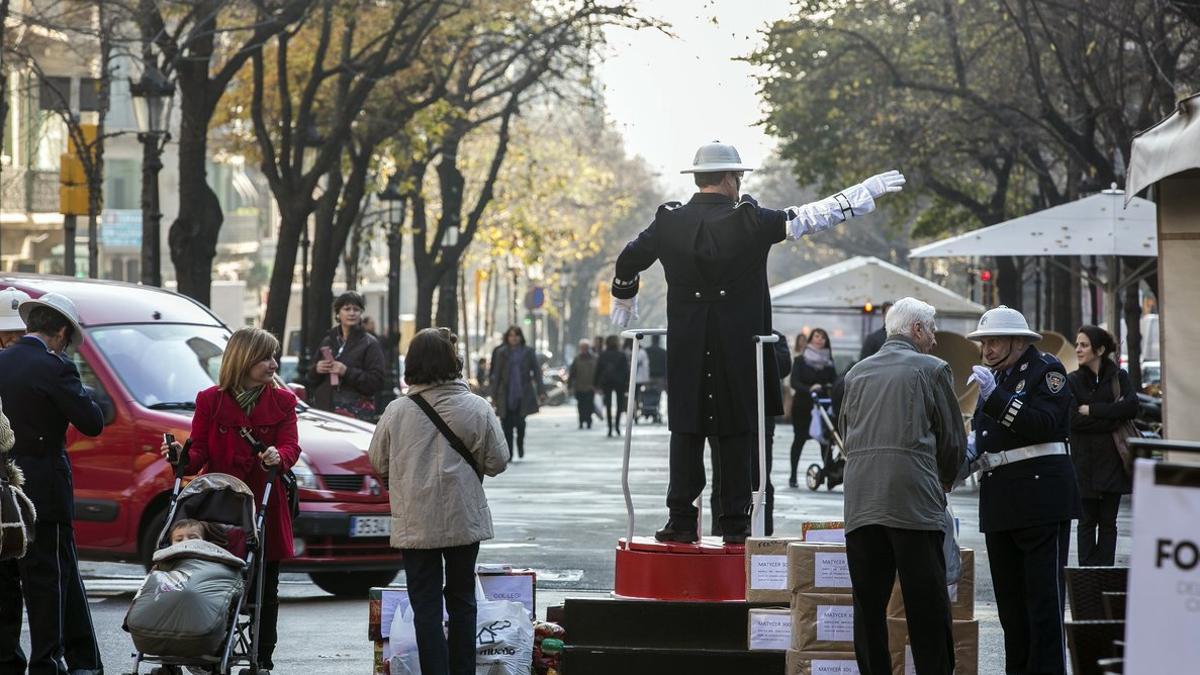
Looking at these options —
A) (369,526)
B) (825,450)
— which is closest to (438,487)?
(369,526)

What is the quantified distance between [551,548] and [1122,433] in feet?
16.9

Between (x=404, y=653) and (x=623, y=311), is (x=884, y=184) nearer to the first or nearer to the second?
(x=623, y=311)

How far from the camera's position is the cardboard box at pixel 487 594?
369 inches

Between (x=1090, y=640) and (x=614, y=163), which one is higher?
(x=614, y=163)

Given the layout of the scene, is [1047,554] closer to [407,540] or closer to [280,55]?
[407,540]

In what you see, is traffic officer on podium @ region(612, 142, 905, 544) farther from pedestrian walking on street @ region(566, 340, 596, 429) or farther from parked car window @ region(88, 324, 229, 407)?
pedestrian walking on street @ region(566, 340, 596, 429)

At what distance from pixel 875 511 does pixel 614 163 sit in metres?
81.2

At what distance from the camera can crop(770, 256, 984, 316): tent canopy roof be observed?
130ft

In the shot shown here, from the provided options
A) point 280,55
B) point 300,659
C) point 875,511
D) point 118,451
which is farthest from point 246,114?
point 875,511

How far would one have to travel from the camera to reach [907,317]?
8914 mm

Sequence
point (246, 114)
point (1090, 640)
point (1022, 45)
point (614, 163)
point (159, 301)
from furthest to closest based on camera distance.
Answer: point (614, 163), point (246, 114), point (1022, 45), point (159, 301), point (1090, 640)

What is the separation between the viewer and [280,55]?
28.5 meters

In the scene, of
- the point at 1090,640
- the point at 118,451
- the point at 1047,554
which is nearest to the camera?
the point at 1090,640

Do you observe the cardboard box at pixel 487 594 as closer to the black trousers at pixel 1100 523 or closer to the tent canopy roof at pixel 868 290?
the black trousers at pixel 1100 523
